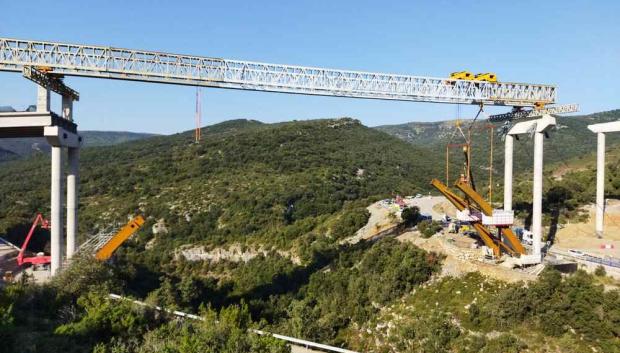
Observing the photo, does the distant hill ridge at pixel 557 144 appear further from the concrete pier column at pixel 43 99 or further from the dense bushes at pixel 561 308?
the concrete pier column at pixel 43 99

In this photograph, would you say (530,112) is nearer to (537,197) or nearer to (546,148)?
(537,197)

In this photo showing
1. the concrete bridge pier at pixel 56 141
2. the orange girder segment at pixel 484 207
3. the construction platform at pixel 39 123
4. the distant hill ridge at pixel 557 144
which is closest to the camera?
the construction platform at pixel 39 123

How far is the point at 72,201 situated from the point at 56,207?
1.27 m

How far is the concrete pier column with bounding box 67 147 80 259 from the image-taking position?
976 inches

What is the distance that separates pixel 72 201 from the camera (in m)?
25.0

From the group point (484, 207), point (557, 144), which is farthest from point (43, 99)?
point (557, 144)

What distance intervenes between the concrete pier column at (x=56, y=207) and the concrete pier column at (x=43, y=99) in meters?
2.07

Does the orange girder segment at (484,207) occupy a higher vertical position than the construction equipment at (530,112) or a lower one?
lower

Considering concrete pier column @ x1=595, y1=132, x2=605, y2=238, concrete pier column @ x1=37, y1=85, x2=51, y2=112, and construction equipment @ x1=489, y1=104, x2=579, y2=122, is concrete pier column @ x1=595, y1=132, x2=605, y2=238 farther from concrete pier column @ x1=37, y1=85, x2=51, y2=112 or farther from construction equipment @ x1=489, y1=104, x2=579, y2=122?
concrete pier column @ x1=37, y1=85, x2=51, y2=112

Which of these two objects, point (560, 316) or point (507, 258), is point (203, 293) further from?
point (560, 316)

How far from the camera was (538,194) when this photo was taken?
27.8 meters

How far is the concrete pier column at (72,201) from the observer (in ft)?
81.4

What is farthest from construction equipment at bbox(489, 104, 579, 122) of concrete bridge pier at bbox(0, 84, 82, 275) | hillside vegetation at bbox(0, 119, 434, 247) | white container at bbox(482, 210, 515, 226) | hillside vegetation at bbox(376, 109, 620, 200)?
hillside vegetation at bbox(376, 109, 620, 200)

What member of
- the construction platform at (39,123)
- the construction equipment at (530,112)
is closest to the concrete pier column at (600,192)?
the construction equipment at (530,112)
